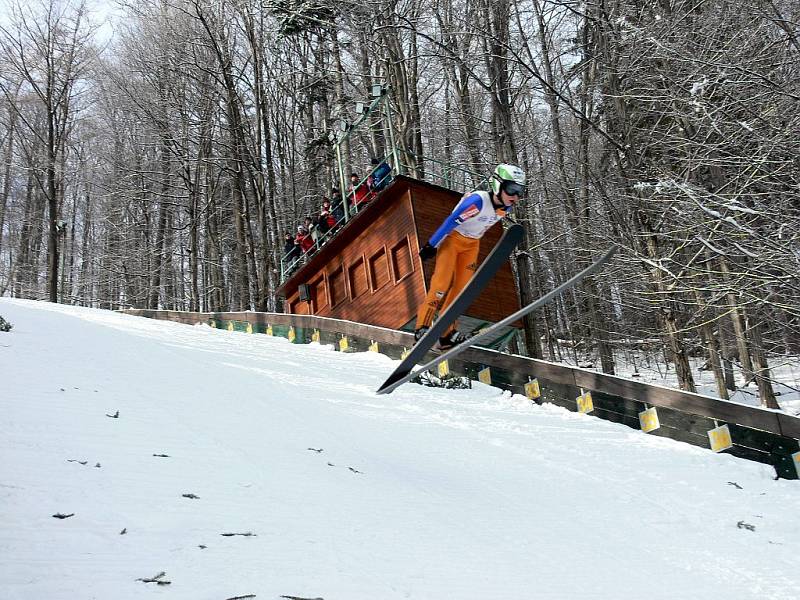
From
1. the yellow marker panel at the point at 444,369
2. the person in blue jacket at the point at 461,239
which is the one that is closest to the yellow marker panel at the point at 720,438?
the person in blue jacket at the point at 461,239

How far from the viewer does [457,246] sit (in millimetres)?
7727

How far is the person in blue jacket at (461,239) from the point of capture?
24.1ft

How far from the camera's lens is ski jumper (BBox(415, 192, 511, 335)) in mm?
7445

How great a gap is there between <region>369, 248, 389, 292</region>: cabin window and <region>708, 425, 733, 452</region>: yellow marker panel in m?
8.92

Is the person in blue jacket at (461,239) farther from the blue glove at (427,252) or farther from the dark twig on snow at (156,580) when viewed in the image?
the dark twig on snow at (156,580)

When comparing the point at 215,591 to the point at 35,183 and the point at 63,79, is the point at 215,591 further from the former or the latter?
the point at 35,183

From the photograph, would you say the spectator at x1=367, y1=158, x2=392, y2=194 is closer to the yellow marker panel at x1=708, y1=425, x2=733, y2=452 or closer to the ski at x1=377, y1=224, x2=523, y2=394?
the ski at x1=377, y1=224, x2=523, y2=394

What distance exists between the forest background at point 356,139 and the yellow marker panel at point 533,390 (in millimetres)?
2488

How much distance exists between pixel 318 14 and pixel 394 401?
16.3 meters

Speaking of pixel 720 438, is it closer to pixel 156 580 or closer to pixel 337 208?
pixel 156 580

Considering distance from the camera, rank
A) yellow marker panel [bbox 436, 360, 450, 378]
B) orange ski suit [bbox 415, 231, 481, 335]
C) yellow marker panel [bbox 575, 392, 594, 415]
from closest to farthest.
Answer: orange ski suit [bbox 415, 231, 481, 335] < yellow marker panel [bbox 575, 392, 594, 415] < yellow marker panel [bbox 436, 360, 450, 378]

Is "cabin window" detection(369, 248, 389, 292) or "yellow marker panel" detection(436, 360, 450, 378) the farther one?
"cabin window" detection(369, 248, 389, 292)

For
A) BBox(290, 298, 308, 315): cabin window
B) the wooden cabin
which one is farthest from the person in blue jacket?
Answer: BBox(290, 298, 308, 315): cabin window

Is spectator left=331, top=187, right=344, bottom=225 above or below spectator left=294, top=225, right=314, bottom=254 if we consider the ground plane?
above
